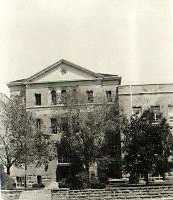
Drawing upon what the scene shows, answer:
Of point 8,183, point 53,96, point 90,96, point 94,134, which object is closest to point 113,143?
point 94,134

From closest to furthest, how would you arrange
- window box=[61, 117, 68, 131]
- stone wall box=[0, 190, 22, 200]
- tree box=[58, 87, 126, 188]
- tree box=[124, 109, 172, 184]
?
1. stone wall box=[0, 190, 22, 200]
2. tree box=[124, 109, 172, 184]
3. tree box=[58, 87, 126, 188]
4. window box=[61, 117, 68, 131]

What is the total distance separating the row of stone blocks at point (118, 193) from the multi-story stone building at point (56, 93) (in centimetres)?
18

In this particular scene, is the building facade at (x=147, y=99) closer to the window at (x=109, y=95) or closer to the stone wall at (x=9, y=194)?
the window at (x=109, y=95)

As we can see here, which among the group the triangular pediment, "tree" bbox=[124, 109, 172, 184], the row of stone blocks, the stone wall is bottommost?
the row of stone blocks

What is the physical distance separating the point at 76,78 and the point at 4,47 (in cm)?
55

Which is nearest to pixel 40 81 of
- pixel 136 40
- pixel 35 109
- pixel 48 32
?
pixel 35 109

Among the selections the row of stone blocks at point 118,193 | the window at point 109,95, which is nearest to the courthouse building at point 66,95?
the window at point 109,95

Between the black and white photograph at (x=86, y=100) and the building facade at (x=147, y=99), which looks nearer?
the black and white photograph at (x=86, y=100)

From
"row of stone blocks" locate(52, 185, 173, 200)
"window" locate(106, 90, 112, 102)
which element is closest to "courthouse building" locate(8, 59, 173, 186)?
"window" locate(106, 90, 112, 102)

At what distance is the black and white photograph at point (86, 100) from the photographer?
200cm

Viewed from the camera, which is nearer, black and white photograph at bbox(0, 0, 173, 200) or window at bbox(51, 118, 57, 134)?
black and white photograph at bbox(0, 0, 173, 200)

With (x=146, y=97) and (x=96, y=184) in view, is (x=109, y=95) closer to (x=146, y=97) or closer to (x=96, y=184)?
(x=146, y=97)

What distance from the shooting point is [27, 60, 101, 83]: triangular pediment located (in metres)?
2.14

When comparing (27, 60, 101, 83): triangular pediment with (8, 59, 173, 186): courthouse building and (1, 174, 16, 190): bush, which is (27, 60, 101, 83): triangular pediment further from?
(1, 174, 16, 190): bush
